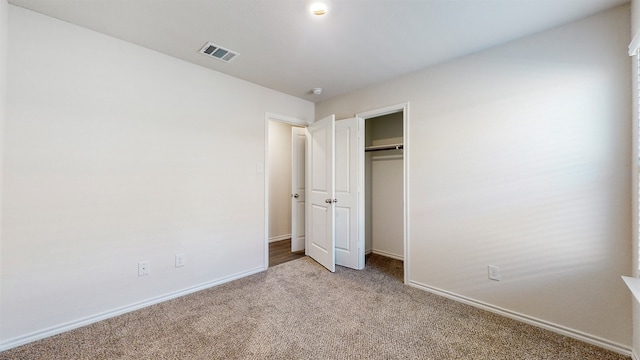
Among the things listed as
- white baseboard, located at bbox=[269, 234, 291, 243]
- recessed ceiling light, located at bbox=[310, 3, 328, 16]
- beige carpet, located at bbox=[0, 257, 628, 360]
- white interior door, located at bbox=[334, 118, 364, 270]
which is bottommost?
beige carpet, located at bbox=[0, 257, 628, 360]

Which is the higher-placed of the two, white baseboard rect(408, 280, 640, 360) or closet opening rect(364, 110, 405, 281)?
closet opening rect(364, 110, 405, 281)

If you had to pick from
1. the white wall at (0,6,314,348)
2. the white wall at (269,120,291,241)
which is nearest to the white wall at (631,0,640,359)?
the white wall at (0,6,314,348)

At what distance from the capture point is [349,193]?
324 centimetres

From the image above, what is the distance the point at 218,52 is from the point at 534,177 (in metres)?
2.95

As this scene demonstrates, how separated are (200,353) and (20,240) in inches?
59.3

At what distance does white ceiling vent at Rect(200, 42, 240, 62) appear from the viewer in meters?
2.23

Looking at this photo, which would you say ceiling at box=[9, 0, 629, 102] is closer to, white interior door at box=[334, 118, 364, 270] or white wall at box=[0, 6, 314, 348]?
white wall at box=[0, 6, 314, 348]

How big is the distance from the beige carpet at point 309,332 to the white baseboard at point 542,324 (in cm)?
5

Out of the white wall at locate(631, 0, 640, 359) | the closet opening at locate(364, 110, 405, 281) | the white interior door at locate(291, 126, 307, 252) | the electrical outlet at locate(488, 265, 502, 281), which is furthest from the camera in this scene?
the white interior door at locate(291, 126, 307, 252)

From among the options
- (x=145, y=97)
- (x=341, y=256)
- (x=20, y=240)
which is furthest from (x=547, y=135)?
(x=20, y=240)

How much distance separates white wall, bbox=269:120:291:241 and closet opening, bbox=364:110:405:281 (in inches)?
64.1

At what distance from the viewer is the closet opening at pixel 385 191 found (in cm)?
356

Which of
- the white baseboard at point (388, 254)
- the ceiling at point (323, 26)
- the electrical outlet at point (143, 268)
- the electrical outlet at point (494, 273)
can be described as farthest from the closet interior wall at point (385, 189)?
the electrical outlet at point (143, 268)

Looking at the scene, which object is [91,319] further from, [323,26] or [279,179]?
[279,179]
